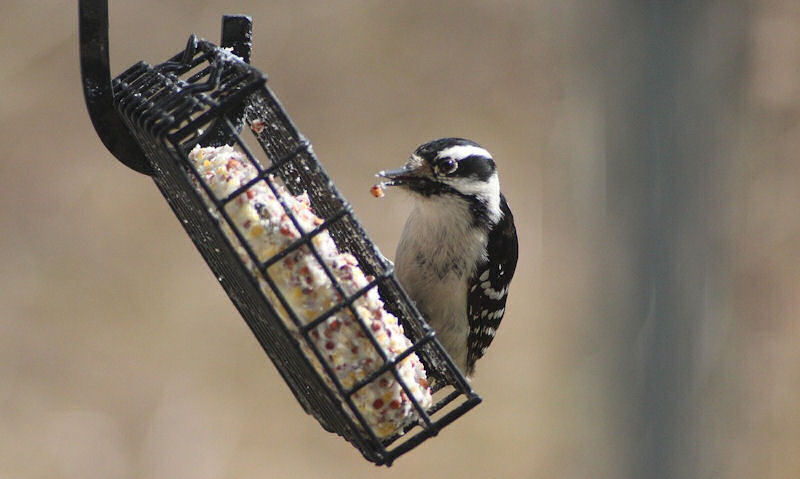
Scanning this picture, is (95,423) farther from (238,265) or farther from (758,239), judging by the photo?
(238,265)

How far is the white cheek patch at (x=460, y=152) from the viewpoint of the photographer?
3258 mm

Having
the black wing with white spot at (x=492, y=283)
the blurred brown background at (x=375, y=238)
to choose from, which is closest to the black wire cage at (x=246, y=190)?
the black wing with white spot at (x=492, y=283)

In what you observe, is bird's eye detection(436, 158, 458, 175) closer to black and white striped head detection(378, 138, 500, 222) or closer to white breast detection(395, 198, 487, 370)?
black and white striped head detection(378, 138, 500, 222)

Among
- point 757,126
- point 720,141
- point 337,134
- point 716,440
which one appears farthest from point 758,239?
point 337,134

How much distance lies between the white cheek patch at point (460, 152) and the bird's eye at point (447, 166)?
14mm

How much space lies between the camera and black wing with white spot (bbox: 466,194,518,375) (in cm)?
357

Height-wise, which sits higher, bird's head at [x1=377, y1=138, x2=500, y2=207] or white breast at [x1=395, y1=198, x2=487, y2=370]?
bird's head at [x1=377, y1=138, x2=500, y2=207]

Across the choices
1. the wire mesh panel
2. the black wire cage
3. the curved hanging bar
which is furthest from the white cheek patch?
the curved hanging bar

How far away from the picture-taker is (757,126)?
12.9ft

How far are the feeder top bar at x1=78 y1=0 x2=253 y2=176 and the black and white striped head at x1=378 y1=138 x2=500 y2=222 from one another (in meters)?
0.62

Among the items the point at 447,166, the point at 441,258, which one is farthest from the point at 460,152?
the point at 441,258

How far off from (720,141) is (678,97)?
0.30 metres

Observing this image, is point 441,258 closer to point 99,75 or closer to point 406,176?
point 406,176

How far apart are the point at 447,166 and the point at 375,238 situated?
13.7ft
